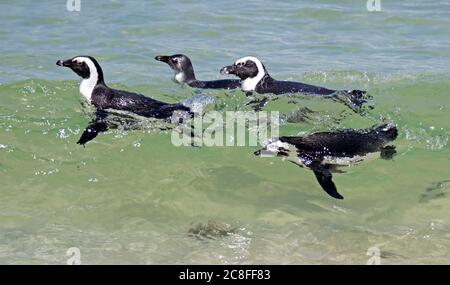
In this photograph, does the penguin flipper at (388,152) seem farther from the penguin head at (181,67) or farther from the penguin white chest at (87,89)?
the penguin head at (181,67)

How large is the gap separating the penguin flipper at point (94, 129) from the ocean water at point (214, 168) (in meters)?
0.13

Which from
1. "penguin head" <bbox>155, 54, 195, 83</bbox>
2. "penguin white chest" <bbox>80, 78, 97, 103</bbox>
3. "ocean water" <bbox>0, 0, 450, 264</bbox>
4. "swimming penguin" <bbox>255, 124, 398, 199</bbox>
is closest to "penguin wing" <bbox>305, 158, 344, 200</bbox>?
"swimming penguin" <bbox>255, 124, 398, 199</bbox>

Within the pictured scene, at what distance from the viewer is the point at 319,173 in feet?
19.1

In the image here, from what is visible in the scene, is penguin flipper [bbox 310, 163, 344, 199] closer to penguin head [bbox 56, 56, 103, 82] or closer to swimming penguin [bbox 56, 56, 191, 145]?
swimming penguin [bbox 56, 56, 191, 145]

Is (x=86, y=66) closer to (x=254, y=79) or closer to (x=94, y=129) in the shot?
(x=94, y=129)

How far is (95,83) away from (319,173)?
97.7 inches

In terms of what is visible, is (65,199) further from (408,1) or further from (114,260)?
(408,1)

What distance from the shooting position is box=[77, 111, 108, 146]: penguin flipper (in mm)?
6492

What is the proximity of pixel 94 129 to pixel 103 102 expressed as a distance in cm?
50

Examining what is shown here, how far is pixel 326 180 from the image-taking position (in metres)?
5.78

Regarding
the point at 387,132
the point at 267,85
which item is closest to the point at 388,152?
the point at 387,132

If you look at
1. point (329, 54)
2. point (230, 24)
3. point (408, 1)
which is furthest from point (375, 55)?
point (408, 1)

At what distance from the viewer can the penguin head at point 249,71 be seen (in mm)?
7933

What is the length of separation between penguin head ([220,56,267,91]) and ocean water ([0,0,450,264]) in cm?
15
